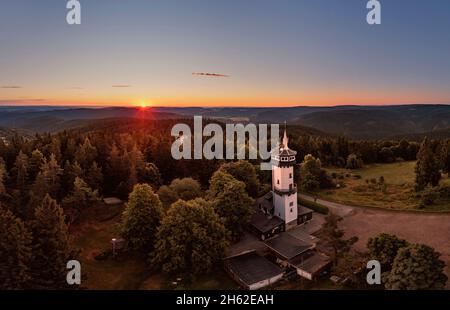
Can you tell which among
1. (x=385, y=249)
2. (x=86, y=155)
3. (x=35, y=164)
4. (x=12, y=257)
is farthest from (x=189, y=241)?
(x=35, y=164)

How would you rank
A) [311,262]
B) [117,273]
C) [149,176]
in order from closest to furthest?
[311,262] < [117,273] < [149,176]

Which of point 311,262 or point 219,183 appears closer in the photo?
point 311,262

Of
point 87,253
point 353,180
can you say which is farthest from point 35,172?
point 353,180

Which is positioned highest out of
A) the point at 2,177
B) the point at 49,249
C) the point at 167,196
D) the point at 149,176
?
the point at 2,177

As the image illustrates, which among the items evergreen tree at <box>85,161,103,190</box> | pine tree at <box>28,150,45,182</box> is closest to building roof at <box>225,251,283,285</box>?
evergreen tree at <box>85,161,103,190</box>

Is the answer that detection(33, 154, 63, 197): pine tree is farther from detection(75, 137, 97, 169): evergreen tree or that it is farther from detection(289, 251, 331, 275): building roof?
detection(289, 251, 331, 275): building roof

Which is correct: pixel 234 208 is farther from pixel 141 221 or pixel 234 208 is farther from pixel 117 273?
pixel 117 273

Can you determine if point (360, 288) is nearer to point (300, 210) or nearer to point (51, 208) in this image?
point (300, 210)

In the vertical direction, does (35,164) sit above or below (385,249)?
above
